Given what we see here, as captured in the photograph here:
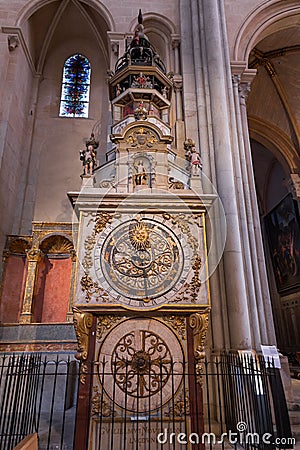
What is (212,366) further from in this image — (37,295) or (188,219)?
(37,295)

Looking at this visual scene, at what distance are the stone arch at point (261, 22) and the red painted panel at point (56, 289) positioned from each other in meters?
6.85

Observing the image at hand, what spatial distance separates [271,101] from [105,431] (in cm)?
1349

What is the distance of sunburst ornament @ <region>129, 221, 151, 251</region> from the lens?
434 centimetres

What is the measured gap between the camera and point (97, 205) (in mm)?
4500

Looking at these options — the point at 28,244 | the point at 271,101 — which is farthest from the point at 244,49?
the point at 28,244

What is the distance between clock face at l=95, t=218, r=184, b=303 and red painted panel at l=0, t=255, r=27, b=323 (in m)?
4.30

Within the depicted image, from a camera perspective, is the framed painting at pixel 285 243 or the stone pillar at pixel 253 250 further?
the framed painting at pixel 285 243

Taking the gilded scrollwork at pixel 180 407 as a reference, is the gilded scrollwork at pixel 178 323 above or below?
above

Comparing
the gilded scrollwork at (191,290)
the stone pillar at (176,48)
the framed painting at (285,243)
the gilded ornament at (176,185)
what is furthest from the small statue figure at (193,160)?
the framed painting at (285,243)

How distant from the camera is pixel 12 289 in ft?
25.3

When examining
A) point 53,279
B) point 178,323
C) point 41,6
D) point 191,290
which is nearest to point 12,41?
point 41,6

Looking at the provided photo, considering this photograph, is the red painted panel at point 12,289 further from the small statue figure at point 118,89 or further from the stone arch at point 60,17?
the stone arch at point 60,17

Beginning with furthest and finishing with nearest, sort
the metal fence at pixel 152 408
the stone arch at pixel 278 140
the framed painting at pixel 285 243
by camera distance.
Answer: the framed painting at pixel 285 243
the stone arch at pixel 278 140
the metal fence at pixel 152 408

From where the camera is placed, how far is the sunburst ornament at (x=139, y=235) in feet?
14.3
